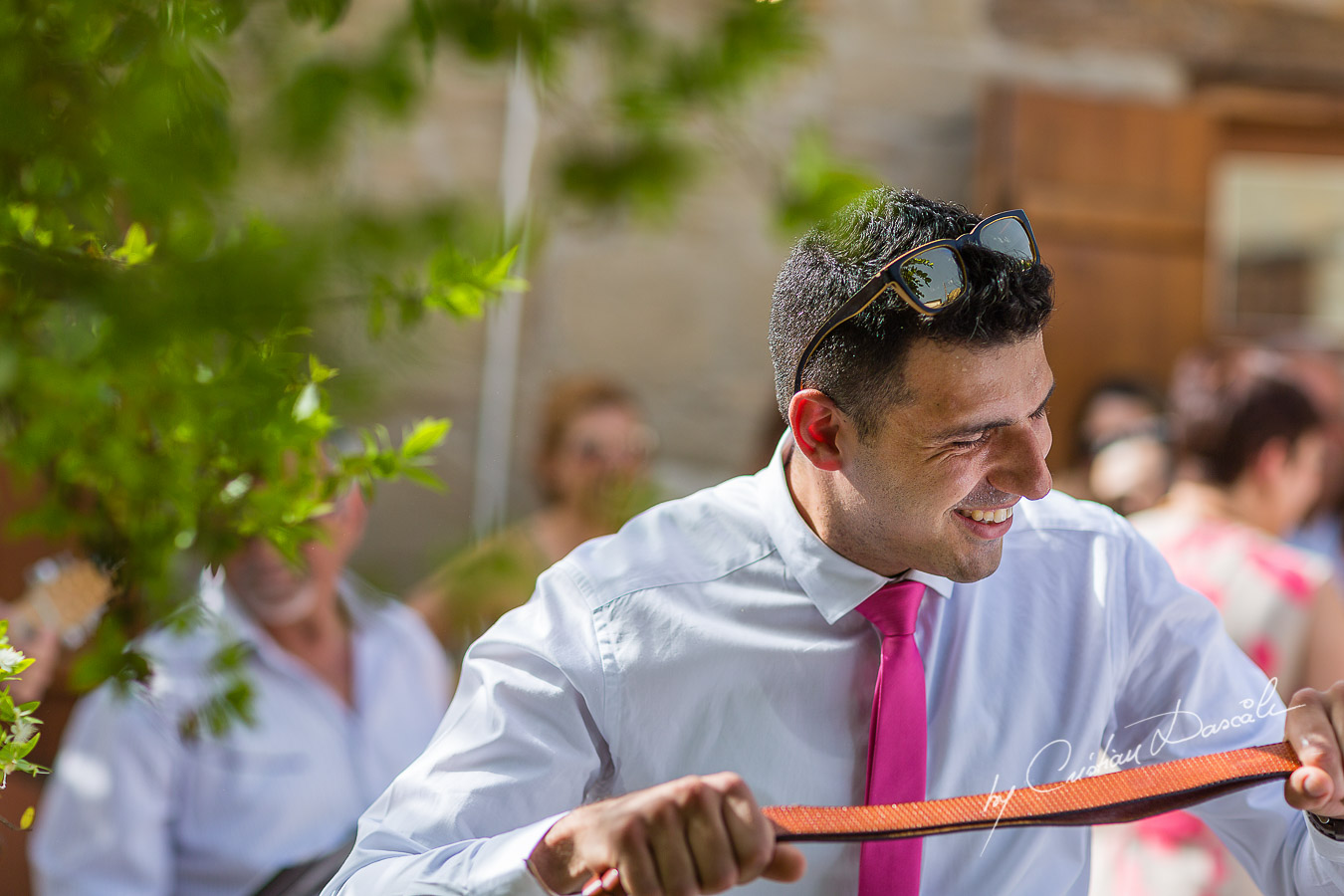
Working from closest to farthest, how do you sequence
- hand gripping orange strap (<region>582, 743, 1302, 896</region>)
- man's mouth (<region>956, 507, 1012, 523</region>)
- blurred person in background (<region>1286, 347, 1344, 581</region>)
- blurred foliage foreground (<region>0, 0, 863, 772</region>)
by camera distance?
blurred foliage foreground (<region>0, 0, 863, 772</region>) < hand gripping orange strap (<region>582, 743, 1302, 896</region>) < man's mouth (<region>956, 507, 1012, 523</region>) < blurred person in background (<region>1286, 347, 1344, 581</region>)

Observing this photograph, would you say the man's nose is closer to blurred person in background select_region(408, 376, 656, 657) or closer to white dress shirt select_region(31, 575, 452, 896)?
white dress shirt select_region(31, 575, 452, 896)

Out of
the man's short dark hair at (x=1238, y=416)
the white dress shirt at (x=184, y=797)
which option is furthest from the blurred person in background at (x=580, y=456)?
the man's short dark hair at (x=1238, y=416)

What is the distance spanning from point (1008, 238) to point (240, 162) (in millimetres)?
1017

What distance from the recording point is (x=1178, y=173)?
15.8ft

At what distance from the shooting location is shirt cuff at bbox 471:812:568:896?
113cm

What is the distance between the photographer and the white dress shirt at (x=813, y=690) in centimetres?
132

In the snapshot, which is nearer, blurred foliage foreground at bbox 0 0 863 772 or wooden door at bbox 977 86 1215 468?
blurred foliage foreground at bbox 0 0 863 772

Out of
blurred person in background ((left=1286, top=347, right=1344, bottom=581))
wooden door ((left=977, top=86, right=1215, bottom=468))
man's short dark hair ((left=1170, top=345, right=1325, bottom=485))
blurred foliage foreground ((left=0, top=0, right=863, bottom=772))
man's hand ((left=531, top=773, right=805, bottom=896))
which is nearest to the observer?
blurred foliage foreground ((left=0, top=0, right=863, bottom=772))

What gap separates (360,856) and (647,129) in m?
0.93

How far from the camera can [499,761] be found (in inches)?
51.1

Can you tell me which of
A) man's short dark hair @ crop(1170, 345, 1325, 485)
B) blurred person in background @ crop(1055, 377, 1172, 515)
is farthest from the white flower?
blurred person in background @ crop(1055, 377, 1172, 515)

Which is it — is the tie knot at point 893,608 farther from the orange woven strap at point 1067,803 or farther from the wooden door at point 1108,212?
the wooden door at point 1108,212

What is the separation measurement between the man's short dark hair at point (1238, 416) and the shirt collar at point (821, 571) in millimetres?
1497

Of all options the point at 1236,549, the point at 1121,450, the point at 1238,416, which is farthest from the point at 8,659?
the point at 1121,450
